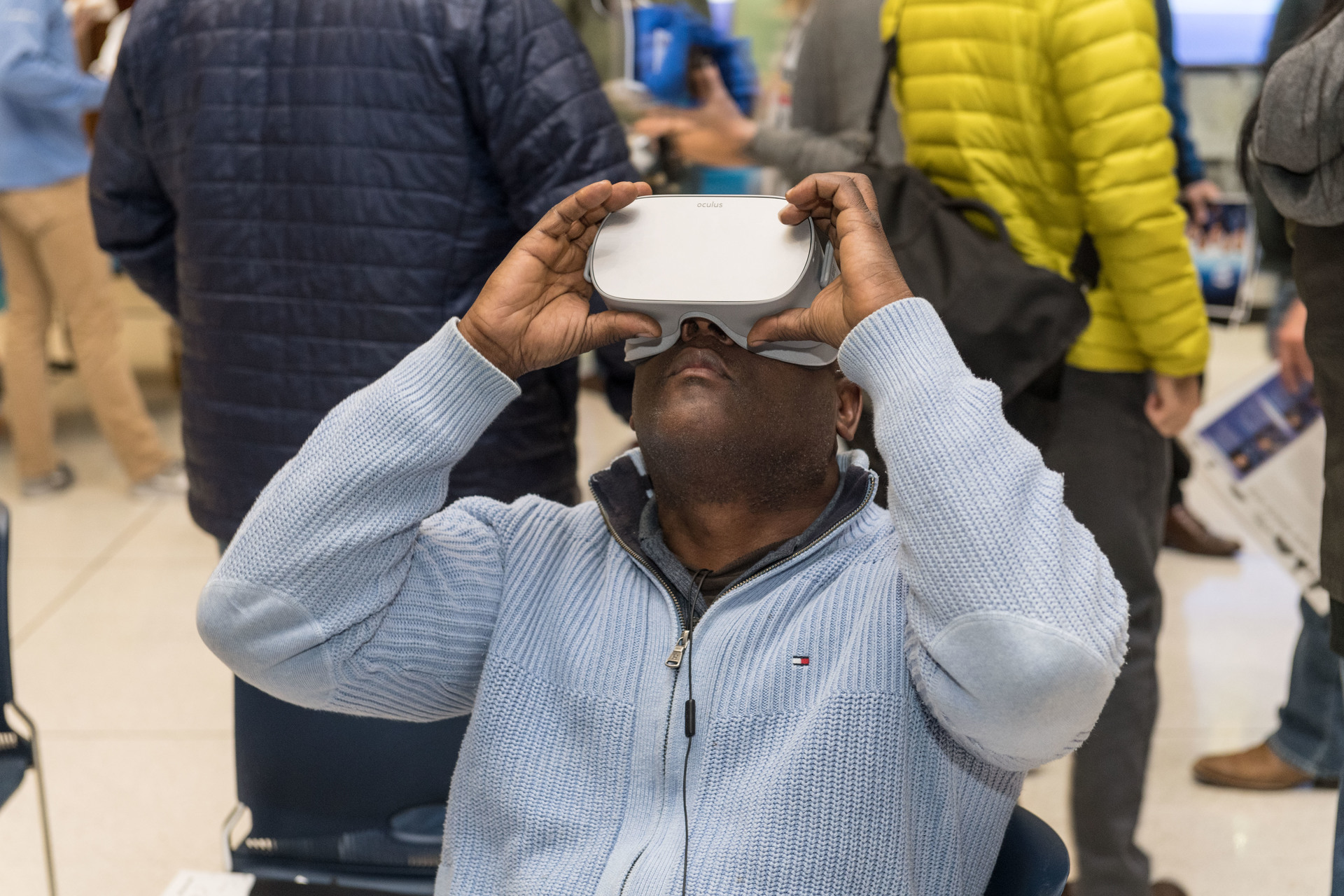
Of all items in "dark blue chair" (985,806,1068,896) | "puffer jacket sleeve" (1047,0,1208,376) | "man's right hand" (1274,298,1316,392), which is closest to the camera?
"dark blue chair" (985,806,1068,896)

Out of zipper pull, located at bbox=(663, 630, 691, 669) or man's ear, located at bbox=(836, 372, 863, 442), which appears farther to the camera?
man's ear, located at bbox=(836, 372, 863, 442)

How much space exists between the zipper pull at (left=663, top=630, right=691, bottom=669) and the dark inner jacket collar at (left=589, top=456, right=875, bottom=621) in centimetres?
3

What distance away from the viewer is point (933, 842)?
1190 millimetres

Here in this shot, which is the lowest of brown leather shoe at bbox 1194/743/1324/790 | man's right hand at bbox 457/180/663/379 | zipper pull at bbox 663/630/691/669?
brown leather shoe at bbox 1194/743/1324/790

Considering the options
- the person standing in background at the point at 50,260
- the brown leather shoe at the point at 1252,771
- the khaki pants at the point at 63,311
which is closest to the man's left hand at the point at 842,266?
the brown leather shoe at the point at 1252,771

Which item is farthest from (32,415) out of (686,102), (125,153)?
(686,102)

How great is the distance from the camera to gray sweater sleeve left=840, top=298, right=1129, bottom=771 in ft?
3.45

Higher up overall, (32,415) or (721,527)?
(721,527)

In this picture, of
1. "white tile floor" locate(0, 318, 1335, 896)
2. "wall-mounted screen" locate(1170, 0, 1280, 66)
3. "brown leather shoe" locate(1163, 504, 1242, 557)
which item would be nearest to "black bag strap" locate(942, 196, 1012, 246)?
"white tile floor" locate(0, 318, 1335, 896)

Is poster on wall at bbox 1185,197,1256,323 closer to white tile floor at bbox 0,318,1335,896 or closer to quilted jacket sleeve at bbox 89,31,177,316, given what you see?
white tile floor at bbox 0,318,1335,896

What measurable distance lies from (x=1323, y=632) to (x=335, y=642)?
1968 millimetres

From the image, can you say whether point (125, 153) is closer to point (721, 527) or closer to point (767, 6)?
point (721, 527)

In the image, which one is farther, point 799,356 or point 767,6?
point 767,6

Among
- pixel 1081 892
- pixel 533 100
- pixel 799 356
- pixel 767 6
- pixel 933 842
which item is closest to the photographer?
pixel 933 842
